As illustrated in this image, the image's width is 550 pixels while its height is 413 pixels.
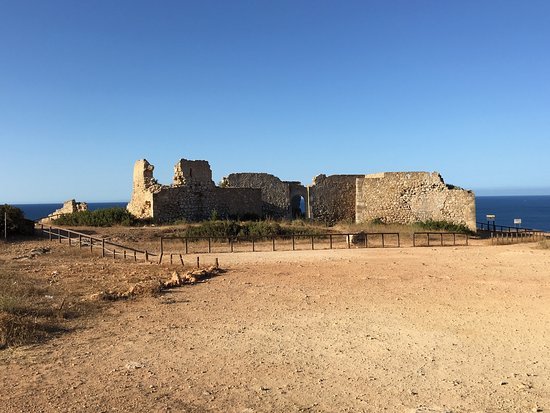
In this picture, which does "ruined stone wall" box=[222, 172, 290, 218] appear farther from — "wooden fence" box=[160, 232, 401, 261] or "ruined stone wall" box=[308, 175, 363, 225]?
"wooden fence" box=[160, 232, 401, 261]

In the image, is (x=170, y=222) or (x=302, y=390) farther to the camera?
(x=170, y=222)

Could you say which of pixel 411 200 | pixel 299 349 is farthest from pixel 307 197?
pixel 299 349

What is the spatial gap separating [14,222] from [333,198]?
19.3 meters

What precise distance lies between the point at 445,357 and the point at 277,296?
496 cm

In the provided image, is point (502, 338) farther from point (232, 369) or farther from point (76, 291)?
point (76, 291)

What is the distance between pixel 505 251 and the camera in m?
20.3

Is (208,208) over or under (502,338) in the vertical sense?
over

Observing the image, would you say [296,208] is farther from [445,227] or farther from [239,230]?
[445,227]

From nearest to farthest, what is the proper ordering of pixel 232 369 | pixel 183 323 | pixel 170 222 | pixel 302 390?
pixel 302 390 → pixel 232 369 → pixel 183 323 → pixel 170 222

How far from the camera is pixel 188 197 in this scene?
98.8ft

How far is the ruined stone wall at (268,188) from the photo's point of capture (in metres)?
32.7

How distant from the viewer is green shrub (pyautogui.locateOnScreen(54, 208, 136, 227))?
27.6m

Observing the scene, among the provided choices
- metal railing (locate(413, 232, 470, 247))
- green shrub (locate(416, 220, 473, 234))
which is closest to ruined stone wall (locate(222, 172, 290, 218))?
green shrub (locate(416, 220, 473, 234))

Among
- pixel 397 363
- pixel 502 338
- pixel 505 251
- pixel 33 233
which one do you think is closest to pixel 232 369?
pixel 397 363
